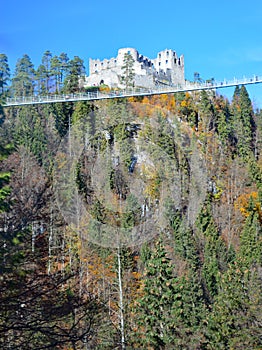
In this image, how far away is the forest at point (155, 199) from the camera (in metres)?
16.3

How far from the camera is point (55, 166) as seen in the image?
31875 millimetres

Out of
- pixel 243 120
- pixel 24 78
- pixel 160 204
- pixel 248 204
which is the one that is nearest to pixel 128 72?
pixel 24 78

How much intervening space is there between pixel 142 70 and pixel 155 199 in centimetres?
1571

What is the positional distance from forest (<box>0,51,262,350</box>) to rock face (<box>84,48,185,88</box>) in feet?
6.97

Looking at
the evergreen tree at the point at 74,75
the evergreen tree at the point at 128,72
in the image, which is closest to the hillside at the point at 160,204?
the evergreen tree at the point at 74,75

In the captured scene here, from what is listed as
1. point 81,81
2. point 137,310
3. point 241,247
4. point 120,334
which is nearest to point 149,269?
point 137,310

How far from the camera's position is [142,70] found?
4569 centimetres

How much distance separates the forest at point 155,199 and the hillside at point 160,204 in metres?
0.07

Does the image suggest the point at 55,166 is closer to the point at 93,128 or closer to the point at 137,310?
the point at 93,128

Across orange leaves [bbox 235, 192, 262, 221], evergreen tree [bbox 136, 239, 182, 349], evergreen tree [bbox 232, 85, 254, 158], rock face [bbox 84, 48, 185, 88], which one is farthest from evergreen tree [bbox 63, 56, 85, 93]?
evergreen tree [bbox 136, 239, 182, 349]

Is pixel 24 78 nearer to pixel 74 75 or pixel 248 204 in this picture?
pixel 74 75

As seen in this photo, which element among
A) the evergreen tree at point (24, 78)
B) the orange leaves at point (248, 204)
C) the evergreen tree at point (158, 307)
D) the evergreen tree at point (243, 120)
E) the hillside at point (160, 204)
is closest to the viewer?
the evergreen tree at point (158, 307)

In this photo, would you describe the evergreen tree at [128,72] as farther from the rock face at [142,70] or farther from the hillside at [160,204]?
the hillside at [160,204]

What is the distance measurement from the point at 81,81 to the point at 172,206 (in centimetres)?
1500
